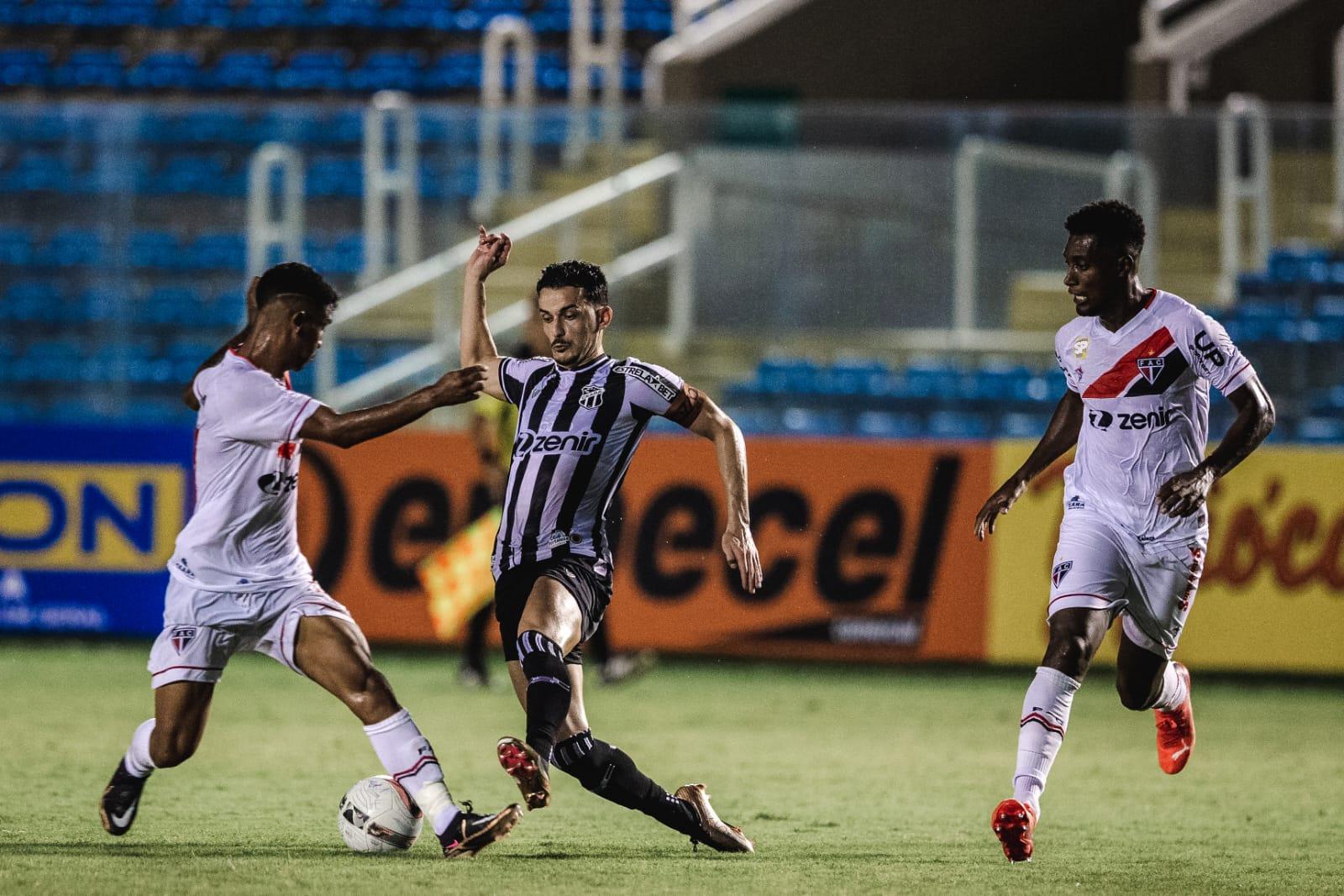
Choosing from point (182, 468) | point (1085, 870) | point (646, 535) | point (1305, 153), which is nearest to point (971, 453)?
point (646, 535)

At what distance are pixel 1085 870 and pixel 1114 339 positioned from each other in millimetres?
1780

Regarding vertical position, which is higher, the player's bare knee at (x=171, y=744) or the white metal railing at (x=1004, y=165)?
the white metal railing at (x=1004, y=165)

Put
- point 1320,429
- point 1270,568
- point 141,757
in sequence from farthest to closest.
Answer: point 1320,429
point 1270,568
point 141,757

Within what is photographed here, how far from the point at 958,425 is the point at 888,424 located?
47cm

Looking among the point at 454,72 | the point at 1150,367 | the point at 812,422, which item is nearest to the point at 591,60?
the point at 454,72

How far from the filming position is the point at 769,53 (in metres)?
17.6

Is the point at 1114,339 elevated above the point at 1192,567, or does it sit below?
above

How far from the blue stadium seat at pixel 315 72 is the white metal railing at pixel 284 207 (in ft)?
16.9

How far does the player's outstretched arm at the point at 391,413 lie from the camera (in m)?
5.64

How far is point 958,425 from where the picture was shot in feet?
42.0

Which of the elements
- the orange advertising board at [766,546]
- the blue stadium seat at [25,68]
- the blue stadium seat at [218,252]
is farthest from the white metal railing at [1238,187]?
the blue stadium seat at [25,68]

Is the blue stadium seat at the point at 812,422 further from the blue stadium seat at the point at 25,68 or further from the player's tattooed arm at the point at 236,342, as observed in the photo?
the blue stadium seat at the point at 25,68

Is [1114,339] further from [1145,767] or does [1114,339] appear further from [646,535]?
[646,535]

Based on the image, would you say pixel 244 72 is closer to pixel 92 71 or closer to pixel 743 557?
pixel 92 71
